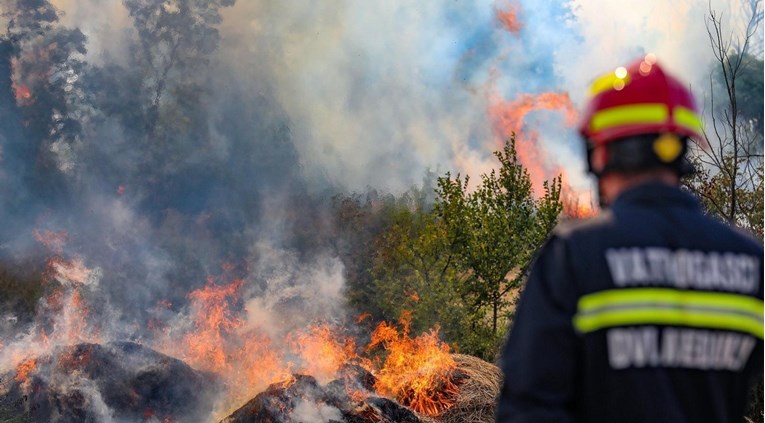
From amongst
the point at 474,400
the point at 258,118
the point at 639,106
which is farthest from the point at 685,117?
the point at 258,118

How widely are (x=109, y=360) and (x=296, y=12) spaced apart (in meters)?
22.1

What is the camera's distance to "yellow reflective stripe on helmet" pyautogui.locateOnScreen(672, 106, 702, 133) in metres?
1.67

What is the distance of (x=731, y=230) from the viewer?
1.70 metres

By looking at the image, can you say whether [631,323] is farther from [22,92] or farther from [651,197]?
[22,92]

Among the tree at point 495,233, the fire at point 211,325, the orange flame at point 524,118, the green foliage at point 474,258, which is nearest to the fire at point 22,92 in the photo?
the fire at point 211,325

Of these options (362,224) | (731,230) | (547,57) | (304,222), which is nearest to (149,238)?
(304,222)

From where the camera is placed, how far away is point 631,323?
1.55 m

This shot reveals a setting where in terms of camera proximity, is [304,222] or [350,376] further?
[304,222]

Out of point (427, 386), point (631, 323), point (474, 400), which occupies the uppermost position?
point (427, 386)

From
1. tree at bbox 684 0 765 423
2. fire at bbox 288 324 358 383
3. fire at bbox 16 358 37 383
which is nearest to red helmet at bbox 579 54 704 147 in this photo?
tree at bbox 684 0 765 423

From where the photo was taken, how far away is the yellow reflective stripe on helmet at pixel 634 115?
5.46ft

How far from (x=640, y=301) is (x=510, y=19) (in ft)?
102

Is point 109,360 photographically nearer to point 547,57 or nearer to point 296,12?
point 296,12

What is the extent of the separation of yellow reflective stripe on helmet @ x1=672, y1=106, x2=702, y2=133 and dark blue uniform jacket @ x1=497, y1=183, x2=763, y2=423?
0.55 feet
